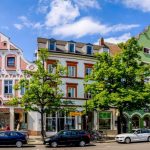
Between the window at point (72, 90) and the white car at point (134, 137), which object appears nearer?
the white car at point (134, 137)

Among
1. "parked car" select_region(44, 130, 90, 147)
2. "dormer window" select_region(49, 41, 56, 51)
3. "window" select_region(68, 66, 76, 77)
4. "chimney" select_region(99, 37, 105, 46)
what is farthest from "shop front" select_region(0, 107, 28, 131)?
"chimney" select_region(99, 37, 105, 46)

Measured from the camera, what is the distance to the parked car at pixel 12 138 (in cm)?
3588

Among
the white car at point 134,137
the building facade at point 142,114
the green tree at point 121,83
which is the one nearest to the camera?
the white car at point 134,137

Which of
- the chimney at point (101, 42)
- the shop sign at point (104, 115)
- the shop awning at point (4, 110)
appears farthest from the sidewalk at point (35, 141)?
the chimney at point (101, 42)

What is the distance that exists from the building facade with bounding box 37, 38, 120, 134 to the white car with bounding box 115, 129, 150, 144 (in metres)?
12.0

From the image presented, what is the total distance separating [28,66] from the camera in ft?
173

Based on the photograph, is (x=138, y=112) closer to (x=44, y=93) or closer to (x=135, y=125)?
(x=135, y=125)

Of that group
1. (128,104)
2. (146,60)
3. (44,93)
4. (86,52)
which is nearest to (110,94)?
(128,104)

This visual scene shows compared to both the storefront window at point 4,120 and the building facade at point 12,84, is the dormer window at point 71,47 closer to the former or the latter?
the building facade at point 12,84

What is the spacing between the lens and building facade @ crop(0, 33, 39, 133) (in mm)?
51062

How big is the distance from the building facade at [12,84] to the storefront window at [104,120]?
10.0 meters

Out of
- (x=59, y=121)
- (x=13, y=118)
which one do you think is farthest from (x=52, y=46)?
(x=13, y=118)

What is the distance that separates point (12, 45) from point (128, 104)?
1711 centimetres

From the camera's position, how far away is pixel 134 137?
138 feet
